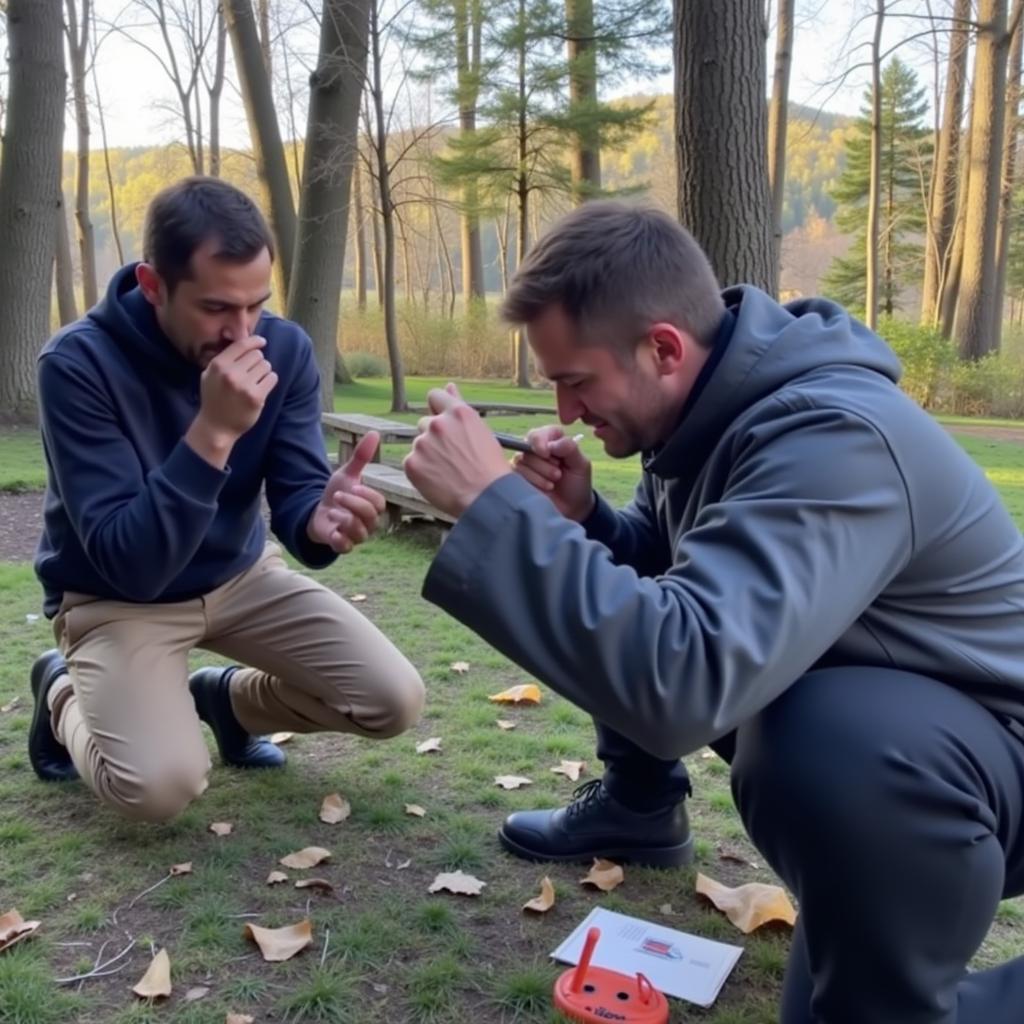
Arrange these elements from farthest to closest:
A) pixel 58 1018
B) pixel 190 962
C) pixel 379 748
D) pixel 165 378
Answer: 1. pixel 379 748
2. pixel 165 378
3. pixel 190 962
4. pixel 58 1018

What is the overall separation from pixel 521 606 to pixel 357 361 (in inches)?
1006

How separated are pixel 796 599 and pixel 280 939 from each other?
1.34 m

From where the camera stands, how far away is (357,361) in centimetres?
2647

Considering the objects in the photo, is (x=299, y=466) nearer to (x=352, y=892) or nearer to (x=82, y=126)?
(x=352, y=892)

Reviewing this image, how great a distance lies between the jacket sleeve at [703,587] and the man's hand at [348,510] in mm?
1101

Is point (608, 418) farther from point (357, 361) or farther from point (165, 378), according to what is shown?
point (357, 361)

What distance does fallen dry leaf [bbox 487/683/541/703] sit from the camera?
3664 millimetres

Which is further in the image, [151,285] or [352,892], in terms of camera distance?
[151,285]

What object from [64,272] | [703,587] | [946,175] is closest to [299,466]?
[703,587]

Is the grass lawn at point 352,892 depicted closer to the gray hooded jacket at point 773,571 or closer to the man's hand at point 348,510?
the man's hand at point 348,510

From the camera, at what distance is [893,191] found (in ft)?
110

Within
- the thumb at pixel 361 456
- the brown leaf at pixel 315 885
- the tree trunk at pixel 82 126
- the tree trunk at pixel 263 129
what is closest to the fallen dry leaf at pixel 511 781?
the brown leaf at pixel 315 885

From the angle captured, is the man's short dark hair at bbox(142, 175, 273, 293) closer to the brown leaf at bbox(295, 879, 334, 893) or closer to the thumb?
the thumb

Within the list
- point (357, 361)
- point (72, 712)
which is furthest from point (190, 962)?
point (357, 361)
